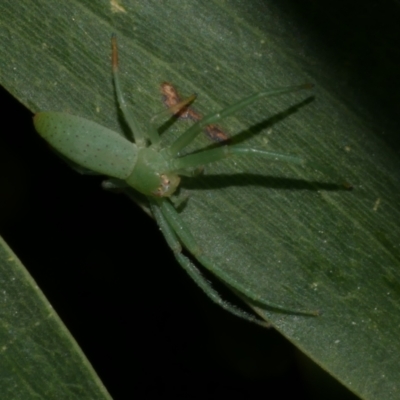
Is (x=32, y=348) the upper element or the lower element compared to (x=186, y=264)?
lower

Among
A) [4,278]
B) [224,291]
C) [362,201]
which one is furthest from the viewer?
[224,291]

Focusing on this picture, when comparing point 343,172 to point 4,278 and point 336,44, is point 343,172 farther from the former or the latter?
point 4,278

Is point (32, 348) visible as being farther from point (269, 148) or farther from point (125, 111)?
point (269, 148)

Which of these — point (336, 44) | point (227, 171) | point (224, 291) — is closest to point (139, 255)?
point (224, 291)

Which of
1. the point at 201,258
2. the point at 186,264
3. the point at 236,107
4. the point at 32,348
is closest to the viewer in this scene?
the point at 32,348

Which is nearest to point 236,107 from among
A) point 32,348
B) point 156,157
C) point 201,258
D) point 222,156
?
point 222,156

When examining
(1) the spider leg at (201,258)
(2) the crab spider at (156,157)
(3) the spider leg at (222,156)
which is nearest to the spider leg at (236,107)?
(2) the crab spider at (156,157)

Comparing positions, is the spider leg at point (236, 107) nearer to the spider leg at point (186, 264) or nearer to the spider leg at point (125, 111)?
the spider leg at point (125, 111)

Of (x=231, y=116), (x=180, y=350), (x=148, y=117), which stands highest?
(x=231, y=116)
